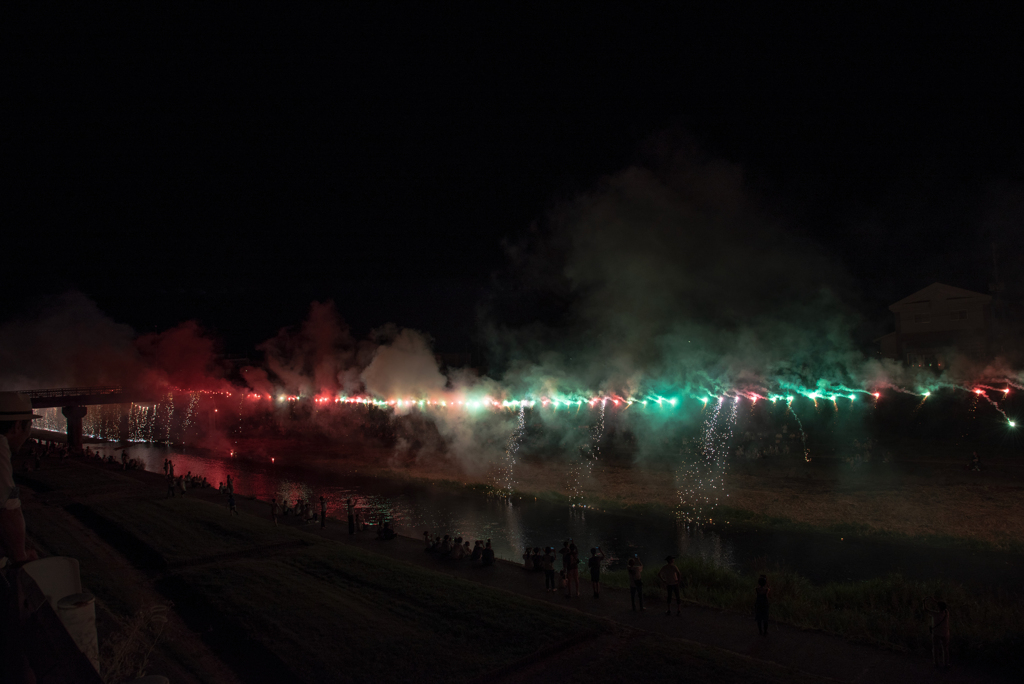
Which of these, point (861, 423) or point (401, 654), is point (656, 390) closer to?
point (861, 423)

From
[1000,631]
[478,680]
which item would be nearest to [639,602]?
[478,680]

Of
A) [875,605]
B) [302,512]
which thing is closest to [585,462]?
[302,512]

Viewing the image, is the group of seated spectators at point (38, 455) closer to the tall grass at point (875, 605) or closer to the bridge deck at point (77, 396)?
the bridge deck at point (77, 396)

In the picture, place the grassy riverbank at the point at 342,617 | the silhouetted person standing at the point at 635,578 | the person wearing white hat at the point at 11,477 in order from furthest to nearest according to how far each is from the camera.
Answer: the silhouetted person standing at the point at 635,578, the grassy riverbank at the point at 342,617, the person wearing white hat at the point at 11,477

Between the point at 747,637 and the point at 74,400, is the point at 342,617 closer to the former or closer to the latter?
the point at 747,637

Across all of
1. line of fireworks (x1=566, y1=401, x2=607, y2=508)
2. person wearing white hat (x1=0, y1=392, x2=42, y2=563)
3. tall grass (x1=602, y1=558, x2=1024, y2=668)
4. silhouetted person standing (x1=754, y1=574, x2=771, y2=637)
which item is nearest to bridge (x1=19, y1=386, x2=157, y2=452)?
line of fireworks (x1=566, y1=401, x2=607, y2=508)

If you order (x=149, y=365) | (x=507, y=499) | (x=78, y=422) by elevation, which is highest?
(x=149, y=365)

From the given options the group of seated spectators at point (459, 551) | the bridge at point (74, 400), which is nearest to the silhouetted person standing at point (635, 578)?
the group of seated spectators at point (459, 551)
